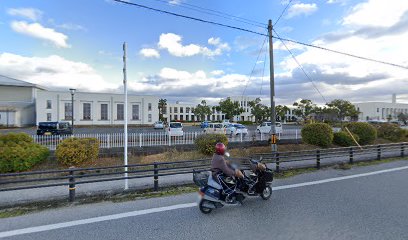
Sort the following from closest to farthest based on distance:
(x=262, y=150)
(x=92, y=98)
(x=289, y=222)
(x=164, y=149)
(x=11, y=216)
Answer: (x=289, y=222), (x=11, y=216), (x=164, y=149), (x=262, y=150), (x=92, y=98)

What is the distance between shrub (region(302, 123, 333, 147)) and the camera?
13930 mm

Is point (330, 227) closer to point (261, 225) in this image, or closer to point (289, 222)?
point (289, 222)

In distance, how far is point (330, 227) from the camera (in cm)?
404

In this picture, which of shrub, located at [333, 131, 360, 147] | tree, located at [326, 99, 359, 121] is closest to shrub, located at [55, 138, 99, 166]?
shrub, located at [333, 131, 360, 147]

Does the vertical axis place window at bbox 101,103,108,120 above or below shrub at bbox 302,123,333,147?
above

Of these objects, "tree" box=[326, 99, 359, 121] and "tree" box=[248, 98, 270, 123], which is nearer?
"tree" box=[326, 99, 359, 121]

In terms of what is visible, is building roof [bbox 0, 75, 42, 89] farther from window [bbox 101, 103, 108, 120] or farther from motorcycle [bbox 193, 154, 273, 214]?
motorcycle [bbox 193, 154, 273, 214]

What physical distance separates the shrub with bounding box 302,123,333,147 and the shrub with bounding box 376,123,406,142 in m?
9.35

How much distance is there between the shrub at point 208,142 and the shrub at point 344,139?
8.59 m

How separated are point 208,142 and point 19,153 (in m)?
8.01

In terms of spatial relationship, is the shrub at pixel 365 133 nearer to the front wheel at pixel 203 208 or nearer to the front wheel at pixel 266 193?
the front wheel at pixel 266 193

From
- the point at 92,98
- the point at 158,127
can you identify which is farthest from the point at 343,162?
the point at 92,98

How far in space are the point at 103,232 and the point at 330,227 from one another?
3910 millimetres

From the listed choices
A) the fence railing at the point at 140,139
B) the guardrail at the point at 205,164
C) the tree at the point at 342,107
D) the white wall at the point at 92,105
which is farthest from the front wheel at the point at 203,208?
the tree at the point at 342,107
